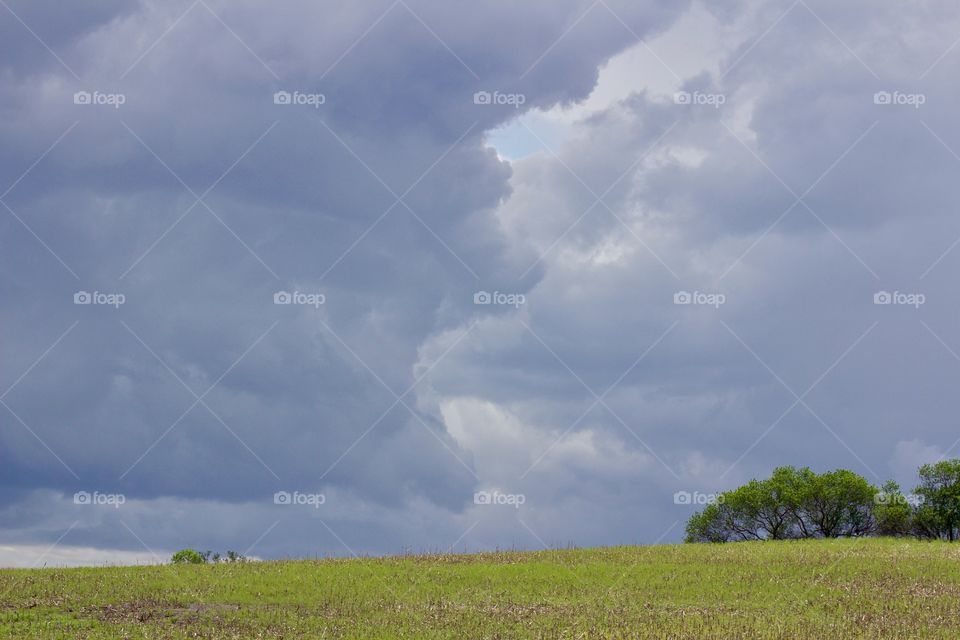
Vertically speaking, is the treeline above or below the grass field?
above

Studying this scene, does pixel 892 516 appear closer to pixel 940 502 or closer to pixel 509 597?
pixel 940 502

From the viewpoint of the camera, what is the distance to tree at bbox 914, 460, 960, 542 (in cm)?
7400

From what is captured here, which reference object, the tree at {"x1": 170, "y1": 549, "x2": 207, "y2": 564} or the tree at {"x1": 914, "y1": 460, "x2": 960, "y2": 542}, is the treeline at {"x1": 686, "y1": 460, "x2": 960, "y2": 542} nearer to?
the tree at {"x1": 914, "y1": 460, "x2": 960, "y2": 542}

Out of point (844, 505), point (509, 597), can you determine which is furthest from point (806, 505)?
point (509, 597)

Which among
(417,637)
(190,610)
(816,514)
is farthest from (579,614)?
(816,514)

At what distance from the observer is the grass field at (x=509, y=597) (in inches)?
1029

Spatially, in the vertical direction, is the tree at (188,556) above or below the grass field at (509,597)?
above

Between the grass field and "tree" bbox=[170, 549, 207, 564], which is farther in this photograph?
"tree" bbox=[170, 549, 207, 564]

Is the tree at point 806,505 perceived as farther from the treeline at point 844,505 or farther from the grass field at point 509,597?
the grass field at point 509,597

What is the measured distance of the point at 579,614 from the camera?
2916 centimetres

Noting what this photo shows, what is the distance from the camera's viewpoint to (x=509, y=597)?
33281mm

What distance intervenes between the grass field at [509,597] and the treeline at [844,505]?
2933 cm

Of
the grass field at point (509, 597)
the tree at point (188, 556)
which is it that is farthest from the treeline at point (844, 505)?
the tree at point (188, 556)

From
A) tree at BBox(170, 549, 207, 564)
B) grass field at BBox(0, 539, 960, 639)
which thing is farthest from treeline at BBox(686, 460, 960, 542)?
tree at BBox(170, 549, 207, 564)
